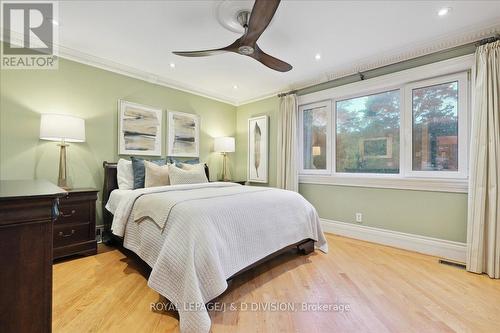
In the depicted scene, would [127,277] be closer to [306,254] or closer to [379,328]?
[306,254]

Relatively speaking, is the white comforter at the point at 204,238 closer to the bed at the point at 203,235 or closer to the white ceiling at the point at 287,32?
the bed at the point at 203,235

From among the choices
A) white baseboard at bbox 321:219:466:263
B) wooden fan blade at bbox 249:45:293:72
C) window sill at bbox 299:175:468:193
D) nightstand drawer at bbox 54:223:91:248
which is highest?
wooden fan blade at bbox 249:45:293:72

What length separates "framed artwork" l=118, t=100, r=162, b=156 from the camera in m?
3.29

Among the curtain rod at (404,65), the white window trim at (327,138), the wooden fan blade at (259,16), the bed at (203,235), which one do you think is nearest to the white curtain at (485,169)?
the curtain rod at (404,65)

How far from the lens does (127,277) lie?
210 cm

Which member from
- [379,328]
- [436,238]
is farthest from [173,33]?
[436,238]

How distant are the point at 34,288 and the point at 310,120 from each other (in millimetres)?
3830

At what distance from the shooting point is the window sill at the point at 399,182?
2516 mm

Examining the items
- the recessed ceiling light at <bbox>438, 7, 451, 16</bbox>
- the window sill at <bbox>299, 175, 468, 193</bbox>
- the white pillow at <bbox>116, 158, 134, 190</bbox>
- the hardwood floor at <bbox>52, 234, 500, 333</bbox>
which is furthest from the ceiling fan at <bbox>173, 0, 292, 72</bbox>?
the hardwood floor at <bbox>52, 234, 500, 333</bbox>

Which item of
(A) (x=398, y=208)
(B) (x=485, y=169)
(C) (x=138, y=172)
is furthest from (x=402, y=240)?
(C) (x=138, y=172)

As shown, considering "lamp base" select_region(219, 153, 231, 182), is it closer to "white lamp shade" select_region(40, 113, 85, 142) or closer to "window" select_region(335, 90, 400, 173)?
"window" select_region(335, 90, 400, 173)

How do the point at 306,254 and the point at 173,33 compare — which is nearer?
the point at 173,33

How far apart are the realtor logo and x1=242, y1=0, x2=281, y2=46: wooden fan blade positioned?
1.84 meters

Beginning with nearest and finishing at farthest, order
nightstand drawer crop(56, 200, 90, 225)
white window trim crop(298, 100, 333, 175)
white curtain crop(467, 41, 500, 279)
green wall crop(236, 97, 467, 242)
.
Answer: white curtain crop(467, 41, 500, 279) → nightstand drawer crop(56, 200, 90, 225) → green wall crop(236, 97, 467, 242) → white window trim crop(298, 100, 333, 175)
